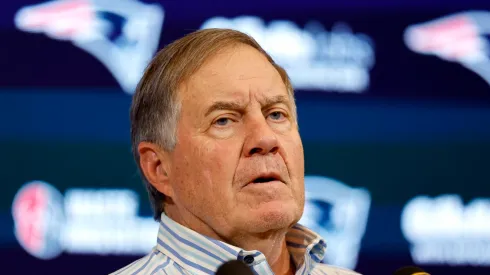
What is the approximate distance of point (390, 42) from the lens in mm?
3068

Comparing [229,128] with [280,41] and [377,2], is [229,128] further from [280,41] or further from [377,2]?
[377,2]

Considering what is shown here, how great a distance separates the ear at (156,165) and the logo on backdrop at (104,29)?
3.42 ft

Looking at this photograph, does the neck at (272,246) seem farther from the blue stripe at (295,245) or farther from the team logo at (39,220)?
the team logo at (39,220)

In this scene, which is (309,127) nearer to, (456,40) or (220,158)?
(456,40)

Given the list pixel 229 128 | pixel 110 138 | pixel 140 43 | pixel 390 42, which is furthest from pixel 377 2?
pixel 229 128

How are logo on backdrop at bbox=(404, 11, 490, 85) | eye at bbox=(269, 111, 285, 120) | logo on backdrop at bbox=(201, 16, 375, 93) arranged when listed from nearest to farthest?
1. eye at bbox=(269, 111, 285, 120)
2. logo on backdrop at bbox=(201, 16, 375, 93)
3. logo on backdrop at bbox=(404, 11, 490, 85)

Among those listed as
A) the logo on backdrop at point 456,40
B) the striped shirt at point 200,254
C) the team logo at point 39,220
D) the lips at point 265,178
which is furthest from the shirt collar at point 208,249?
the logo on backdrop at point 456,40

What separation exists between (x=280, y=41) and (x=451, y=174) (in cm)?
81

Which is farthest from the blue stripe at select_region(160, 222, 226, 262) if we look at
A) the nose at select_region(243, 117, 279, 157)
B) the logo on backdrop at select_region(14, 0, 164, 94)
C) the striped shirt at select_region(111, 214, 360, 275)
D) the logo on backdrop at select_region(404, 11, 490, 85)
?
the logo on backdrop at select_region(404, 11, 490, 85)

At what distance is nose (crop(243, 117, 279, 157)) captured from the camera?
1759 mm

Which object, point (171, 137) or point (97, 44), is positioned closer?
point (171, 137)

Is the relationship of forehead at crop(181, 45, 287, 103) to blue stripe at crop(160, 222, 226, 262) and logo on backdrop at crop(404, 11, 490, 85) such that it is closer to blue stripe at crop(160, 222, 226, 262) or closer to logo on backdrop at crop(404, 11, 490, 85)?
blue stripe at crop(160, 222, 226, 262)

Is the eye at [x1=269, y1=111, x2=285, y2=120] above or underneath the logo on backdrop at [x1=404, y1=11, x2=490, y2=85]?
underneath

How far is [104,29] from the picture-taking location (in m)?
2.96
